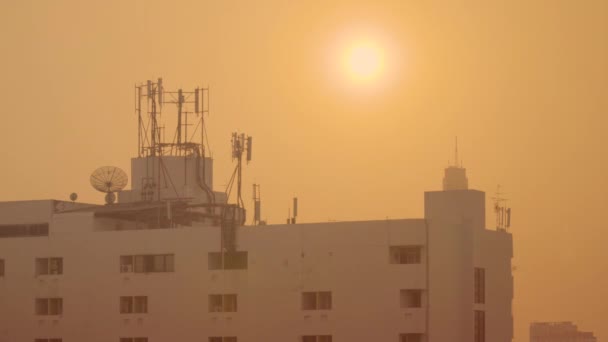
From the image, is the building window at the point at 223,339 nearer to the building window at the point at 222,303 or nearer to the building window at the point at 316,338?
the building window at the point at 222,303

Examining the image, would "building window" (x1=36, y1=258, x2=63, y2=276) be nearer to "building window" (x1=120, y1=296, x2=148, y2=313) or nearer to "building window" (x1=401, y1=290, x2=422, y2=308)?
"building window" (x1=120, y1=296, x2=148, y2=313)

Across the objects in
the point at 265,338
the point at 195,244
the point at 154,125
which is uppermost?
the point at 154,125

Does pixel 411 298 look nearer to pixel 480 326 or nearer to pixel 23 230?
pixel 480 326

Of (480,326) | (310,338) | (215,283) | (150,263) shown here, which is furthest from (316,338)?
(150,263)

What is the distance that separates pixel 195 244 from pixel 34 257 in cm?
1042

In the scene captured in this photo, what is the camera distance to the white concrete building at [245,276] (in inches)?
3029

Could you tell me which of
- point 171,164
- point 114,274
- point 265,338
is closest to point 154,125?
point 171,164

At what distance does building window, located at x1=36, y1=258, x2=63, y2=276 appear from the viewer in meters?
84.8

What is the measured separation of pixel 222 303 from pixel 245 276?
2.10m

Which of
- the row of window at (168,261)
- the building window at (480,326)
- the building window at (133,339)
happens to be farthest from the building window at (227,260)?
the building window at (480,326)

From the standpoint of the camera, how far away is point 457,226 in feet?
260

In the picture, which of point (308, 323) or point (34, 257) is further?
point (34, 257)

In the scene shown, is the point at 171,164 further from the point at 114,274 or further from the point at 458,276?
the point at 458,276

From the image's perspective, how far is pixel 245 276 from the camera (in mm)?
79812
